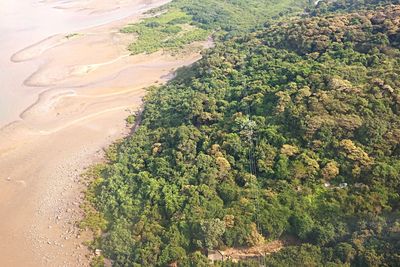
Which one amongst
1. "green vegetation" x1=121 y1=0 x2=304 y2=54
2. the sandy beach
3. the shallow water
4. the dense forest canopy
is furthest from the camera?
"green vegetation" x1=121 y1=0 x2=304 y2=54

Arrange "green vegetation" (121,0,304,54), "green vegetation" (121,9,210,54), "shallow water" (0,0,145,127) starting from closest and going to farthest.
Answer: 1. "shallow water" (0,0,145,127)
2. "green vegetation" (121,9,210,54)
3. "green vegetation" (121,0,304,54)

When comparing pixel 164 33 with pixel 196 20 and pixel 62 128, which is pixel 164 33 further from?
pixel 62 128

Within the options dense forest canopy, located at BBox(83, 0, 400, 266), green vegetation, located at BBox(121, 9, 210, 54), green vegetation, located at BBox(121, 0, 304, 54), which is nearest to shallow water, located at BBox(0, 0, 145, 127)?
green vegetation, located at BBox(121, 9, 210, 54)

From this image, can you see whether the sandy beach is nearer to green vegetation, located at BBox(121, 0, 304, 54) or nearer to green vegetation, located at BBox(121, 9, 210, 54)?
green vegetation, located at BBox(121, 9, 210, 54)

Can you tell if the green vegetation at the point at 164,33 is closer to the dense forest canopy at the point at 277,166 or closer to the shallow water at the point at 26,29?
the shallow water at the point at 26,29

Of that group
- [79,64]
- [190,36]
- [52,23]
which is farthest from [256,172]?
[52,23]
